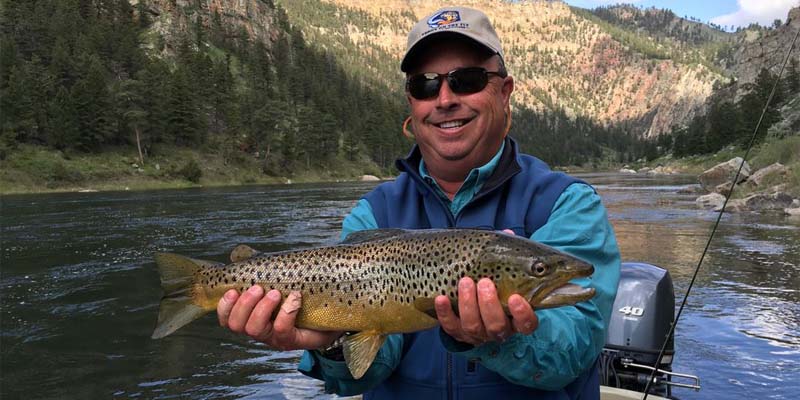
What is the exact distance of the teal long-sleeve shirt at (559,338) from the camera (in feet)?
8.59

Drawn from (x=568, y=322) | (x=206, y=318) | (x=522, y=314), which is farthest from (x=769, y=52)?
(x=522, y=314)

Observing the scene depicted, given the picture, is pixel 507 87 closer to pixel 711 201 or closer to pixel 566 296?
pixel 566 296

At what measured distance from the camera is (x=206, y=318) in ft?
39.2

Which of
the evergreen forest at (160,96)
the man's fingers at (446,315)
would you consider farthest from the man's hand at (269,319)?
the evergreen forest at (160,96)

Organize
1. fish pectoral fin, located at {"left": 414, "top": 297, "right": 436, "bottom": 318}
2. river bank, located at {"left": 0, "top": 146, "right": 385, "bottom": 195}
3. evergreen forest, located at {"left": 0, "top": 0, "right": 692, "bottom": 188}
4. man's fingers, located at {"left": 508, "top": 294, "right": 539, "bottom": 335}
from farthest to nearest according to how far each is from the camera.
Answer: evergreen forest, located at {"left": 0, "top": 0, "right": 692, "bottom": 188}, river bank, located at {"left": 0, "top": 146, "right": 385, "bottom": 195}, fish pectoral fin, located at {"left": 414, "top": 297, "right": 436, "bottom": 318}, man's fingers, located at {"left": 508, "top": 294, "right": 539, "bottom": 335}

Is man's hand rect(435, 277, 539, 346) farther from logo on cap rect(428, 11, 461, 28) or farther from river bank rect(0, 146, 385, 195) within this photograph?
river bank rect(0, 146, 385, 195)

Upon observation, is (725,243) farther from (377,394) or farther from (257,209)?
(257,209)

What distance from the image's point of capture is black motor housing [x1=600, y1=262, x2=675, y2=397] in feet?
18.5

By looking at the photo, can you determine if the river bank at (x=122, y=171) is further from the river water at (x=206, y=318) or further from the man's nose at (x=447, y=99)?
the man's nose at (x=447, y=99)

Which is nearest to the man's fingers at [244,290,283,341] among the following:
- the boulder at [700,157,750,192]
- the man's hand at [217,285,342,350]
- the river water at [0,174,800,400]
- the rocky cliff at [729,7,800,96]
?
the man's hand at [217,285,342,350]

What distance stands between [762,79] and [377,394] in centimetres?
10283

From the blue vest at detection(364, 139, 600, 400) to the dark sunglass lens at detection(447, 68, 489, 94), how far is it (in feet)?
1.49

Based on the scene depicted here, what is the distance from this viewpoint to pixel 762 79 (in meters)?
86.1

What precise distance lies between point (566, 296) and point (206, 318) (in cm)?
1086
